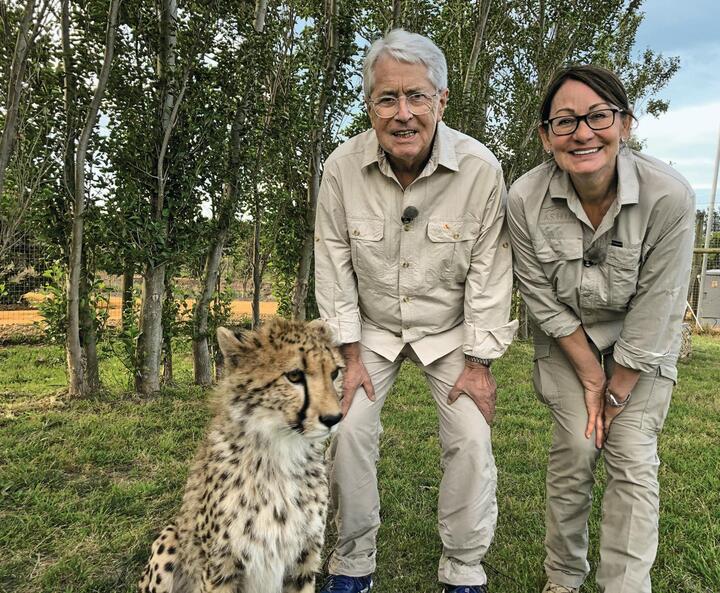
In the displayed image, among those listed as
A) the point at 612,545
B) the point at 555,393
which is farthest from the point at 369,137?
the point at 612,545

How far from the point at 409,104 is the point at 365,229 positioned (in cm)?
50

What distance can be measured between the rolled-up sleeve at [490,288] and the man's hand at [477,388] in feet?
0.22

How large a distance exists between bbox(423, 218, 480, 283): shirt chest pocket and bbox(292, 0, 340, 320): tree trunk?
3.19m

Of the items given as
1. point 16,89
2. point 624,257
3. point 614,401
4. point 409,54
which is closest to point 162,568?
point 614,401

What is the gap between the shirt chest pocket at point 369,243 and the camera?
2.22m

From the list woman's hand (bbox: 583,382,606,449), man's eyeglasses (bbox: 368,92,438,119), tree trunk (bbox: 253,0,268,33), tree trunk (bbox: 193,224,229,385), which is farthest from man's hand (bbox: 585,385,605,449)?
tree trunk (bbox: 253,0,268,33)

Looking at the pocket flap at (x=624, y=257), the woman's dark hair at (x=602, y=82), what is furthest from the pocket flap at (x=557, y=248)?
the woman's dark hair at (x=602, y=82)

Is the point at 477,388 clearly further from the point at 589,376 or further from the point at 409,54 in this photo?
the point at 409,54

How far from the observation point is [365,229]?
224 centimetres

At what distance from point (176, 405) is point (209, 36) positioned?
122 inches

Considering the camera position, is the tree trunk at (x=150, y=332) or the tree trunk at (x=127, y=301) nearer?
the tree trunk at (x=150, y=332)

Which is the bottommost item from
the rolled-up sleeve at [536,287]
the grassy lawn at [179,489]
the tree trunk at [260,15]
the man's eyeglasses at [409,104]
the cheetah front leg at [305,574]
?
the grassy lawn at [179,489]

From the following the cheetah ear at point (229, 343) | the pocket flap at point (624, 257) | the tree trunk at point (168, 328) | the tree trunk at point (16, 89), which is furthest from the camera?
the tree trunk at point (168, 328)

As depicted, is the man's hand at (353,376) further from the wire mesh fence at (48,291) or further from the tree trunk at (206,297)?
the tree trunk at (206,297)
